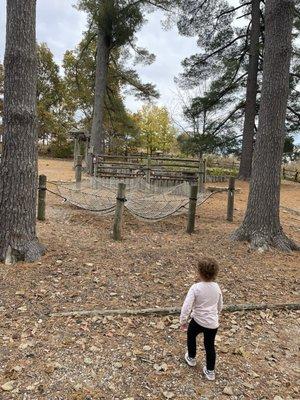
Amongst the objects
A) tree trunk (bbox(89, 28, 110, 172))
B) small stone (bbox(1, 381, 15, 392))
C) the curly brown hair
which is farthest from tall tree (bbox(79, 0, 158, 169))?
small stone (bbox(1, 381, 15, 392))

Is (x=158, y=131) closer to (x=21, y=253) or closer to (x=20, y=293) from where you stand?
(x=21, y=253)

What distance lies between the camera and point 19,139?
443cm

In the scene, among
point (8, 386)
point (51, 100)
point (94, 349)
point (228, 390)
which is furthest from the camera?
point (51, 100)

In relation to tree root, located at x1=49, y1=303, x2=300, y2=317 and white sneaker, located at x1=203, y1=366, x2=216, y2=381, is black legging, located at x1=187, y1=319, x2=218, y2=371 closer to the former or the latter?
white sneaker, located at x1=203, y1=366, x2=216, y2=381

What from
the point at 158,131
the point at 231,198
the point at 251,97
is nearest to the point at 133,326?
the point at 231,198

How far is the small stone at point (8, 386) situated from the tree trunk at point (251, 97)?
55.1ft

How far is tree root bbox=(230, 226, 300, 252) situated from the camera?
→ 18.9ft

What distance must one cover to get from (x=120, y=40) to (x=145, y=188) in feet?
28.6

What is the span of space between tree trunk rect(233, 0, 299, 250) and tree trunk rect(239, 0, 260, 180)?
40.5 feet

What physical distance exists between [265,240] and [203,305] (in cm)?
340

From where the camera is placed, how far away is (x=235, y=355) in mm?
3107

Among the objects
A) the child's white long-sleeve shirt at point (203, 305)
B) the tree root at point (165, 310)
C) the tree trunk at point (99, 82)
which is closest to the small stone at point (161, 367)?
the child's white long-sleeve shirt at point (203, 305)

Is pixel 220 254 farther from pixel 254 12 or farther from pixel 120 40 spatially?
pixel 254 12

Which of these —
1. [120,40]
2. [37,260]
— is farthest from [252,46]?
[37,260]
